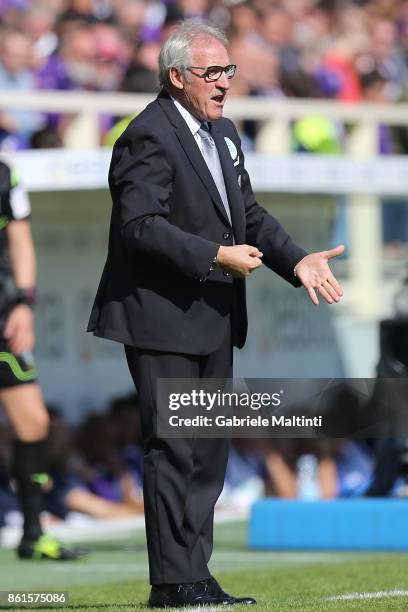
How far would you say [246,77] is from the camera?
13.1 meters

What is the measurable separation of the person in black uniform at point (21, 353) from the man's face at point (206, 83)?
2.98 meters

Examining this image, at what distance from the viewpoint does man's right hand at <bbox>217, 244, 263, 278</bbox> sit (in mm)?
4887

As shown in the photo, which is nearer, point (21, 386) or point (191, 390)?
point (191, 390)

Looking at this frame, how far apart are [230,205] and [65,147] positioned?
612cm

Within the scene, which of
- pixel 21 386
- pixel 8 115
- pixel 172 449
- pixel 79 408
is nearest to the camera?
pixel 172 449

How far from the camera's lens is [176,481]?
509cm

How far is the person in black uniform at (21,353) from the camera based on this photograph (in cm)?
802

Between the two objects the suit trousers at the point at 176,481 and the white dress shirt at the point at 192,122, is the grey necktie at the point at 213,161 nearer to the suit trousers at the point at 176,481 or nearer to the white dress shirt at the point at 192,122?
the white dress shirt at the point at 192,122

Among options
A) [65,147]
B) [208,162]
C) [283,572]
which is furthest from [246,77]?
[208,162]

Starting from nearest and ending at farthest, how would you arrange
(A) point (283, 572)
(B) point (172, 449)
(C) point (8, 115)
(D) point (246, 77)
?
(B) point (172, 449) → (A) point (283, 572) → (C) point (8, 115) → (D) point (246, 77)

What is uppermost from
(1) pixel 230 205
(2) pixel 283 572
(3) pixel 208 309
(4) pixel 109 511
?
(1) pixel 230 205

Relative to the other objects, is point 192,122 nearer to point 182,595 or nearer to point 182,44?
point 182,44

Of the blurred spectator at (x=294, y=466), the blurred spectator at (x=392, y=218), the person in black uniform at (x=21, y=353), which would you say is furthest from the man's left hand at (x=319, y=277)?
the blurred spectator at (x=392, y=218)

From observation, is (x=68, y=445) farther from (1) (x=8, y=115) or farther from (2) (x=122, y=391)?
(1) (x=8, y=115)
